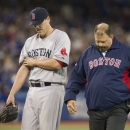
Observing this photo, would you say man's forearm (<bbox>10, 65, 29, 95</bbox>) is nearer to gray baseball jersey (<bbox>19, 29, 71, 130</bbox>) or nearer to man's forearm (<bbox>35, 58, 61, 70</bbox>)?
gray baseball jersey (<bbox>19, 29, 71, 130</bbox>)

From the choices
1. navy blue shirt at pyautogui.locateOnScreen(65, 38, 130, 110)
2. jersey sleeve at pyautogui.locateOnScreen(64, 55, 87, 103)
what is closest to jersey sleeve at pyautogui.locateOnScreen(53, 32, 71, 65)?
jersey sleeve at pyautogui.locateOnScreen(64, 55, 87, 103)

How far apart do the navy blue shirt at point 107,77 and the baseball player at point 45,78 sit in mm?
284

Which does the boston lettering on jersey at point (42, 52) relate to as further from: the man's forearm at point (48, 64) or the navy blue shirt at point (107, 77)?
the navy blue shirt at point (107, 77)

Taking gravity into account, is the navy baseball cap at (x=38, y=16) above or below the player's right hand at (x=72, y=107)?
above

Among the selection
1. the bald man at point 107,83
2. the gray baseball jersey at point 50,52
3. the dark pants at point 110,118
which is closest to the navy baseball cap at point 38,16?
the gray baseball jersey at point 50,52

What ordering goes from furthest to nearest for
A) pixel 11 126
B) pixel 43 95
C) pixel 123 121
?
pixel 11 126 < pixel 43 95 < pixel 123 121

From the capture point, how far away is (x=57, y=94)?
580 cm

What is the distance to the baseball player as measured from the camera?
18.8 feet

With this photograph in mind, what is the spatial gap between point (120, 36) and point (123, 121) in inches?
495

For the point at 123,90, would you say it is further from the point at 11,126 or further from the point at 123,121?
the point at 11,126

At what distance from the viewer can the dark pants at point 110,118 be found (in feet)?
17.3

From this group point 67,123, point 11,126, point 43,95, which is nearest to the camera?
point 43,95

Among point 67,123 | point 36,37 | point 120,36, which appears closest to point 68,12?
point 120,36

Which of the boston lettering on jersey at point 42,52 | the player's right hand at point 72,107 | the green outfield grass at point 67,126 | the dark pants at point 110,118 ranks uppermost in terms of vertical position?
the boston lettering on jersey at point 42,52
